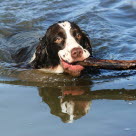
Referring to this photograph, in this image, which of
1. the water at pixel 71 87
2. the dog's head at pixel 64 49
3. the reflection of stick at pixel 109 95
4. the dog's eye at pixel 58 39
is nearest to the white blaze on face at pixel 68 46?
the dog's head at pixel 64 49

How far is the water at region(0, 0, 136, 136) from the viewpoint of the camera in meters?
4.39

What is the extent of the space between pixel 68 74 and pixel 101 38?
2822 mm

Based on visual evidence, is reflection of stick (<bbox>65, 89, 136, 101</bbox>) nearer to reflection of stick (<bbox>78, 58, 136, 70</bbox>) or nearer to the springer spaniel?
reflection of stick (<bbox>78, 58, 136, 70</bbox>)

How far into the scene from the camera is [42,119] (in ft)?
15.1

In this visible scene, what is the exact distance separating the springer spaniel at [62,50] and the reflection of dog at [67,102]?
1.44ft

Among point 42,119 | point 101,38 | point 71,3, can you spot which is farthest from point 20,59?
point 71,3

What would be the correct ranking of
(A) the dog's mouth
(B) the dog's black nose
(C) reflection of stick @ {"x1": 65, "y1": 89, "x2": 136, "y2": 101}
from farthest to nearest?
(A) the dog's mouth, (B) the dog's black nose, (C) reflection of stick @ {"x1": 65, "y1": 89, "x2": 136, "y2": 101}

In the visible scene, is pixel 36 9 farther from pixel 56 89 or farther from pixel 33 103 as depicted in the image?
pixel 33 103

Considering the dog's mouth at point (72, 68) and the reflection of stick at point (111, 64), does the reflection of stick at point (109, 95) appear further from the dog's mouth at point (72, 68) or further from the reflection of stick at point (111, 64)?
the dog's mouth at point (72, 68)

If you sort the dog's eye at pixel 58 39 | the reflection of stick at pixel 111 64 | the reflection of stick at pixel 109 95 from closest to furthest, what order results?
the reflection of stick at pixel 109 95, the reflection of stick at pixel 111 64, the dog's eye at pixel 58 39

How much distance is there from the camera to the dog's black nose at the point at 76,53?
593 cm

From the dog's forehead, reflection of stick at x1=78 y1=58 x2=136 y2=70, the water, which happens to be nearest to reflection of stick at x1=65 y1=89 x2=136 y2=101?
the water

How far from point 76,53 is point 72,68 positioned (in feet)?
1.51

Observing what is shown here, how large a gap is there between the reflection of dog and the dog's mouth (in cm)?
39
